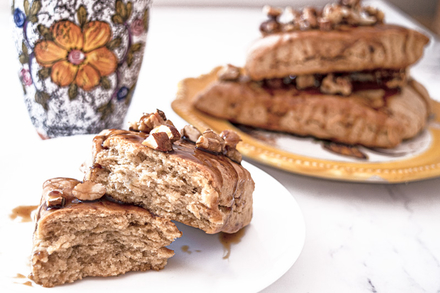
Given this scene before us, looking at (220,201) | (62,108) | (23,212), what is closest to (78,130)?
(62,108)

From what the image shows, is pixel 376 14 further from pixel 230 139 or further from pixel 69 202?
pixel 69 202

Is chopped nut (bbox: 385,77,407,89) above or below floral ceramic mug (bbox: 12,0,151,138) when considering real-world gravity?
below

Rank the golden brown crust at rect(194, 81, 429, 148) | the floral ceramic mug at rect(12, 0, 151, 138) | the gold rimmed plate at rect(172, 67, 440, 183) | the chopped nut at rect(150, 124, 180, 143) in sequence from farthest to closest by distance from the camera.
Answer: the golden brown crust at rect(194, 81, 429, 148) < the gold rimmed plate at rect(172, 67, 440, 183) < the floral ceramic mug at rect(12, 0, 151, 138) < the chopped nut at rect(150, 124, 180, 143)

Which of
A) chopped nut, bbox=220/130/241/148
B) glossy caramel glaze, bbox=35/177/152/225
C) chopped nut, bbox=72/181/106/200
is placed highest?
chopped nut, bbox=220/130/241/148

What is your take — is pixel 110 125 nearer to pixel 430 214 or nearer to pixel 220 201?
pixel 220 201

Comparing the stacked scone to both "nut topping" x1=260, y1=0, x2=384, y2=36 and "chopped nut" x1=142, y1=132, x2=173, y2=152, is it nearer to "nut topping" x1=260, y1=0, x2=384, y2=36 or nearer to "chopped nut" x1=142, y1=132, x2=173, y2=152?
"chopped nut" x1=142, y1=132, x2=173, y2=152

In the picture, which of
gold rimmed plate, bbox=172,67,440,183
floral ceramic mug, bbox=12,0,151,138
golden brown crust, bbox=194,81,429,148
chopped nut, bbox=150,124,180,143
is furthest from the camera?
golden brown crust, bbox=194,81,429,148

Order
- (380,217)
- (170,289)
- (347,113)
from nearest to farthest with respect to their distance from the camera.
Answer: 1. (170,289)
2. (380,217)
3. (347,113)

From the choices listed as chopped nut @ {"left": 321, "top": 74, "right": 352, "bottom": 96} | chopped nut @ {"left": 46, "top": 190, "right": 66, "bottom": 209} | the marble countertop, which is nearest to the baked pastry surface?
chopped nut @ {"left": 46, "top": 190, "right": 66, "bottom": 209}
